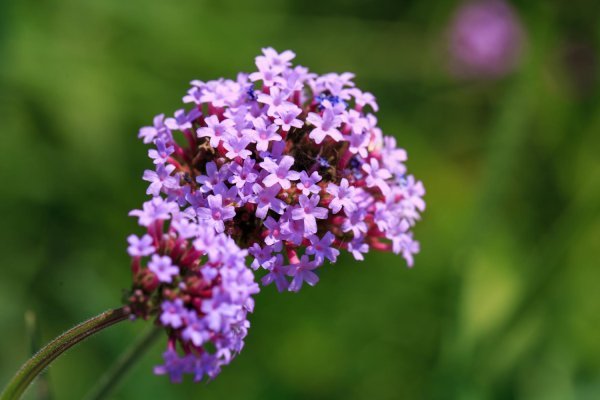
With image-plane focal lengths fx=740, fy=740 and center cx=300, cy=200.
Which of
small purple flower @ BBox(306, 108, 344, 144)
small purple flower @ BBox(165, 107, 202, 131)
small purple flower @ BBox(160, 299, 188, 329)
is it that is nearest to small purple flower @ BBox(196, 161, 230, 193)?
small purple flower @ BBox(165, 107, 202, 131)

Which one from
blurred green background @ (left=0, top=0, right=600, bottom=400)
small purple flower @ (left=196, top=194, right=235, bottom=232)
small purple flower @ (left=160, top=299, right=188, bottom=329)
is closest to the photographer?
small purple flower @ (left=160, top=299, right=188, bottom=329)

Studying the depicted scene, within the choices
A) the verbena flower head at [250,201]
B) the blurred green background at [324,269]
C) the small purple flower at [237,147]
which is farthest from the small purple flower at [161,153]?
the blurred green background at [324,269]

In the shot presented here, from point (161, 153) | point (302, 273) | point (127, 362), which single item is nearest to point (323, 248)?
point (302, 273)

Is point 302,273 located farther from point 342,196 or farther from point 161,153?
point 161,153

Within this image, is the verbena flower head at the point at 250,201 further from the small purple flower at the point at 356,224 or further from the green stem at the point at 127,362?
the green stem at the point at 127,362

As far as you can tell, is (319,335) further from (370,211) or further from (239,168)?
(239,168)

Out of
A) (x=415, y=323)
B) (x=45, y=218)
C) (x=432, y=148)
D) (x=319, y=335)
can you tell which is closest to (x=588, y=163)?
(x=432, y=148)

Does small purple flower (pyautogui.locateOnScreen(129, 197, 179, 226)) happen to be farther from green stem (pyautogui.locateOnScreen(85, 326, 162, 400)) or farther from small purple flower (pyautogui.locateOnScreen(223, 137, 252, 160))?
green stem (pyautogui.locateOnScreen(85, 326, 162, 400))
